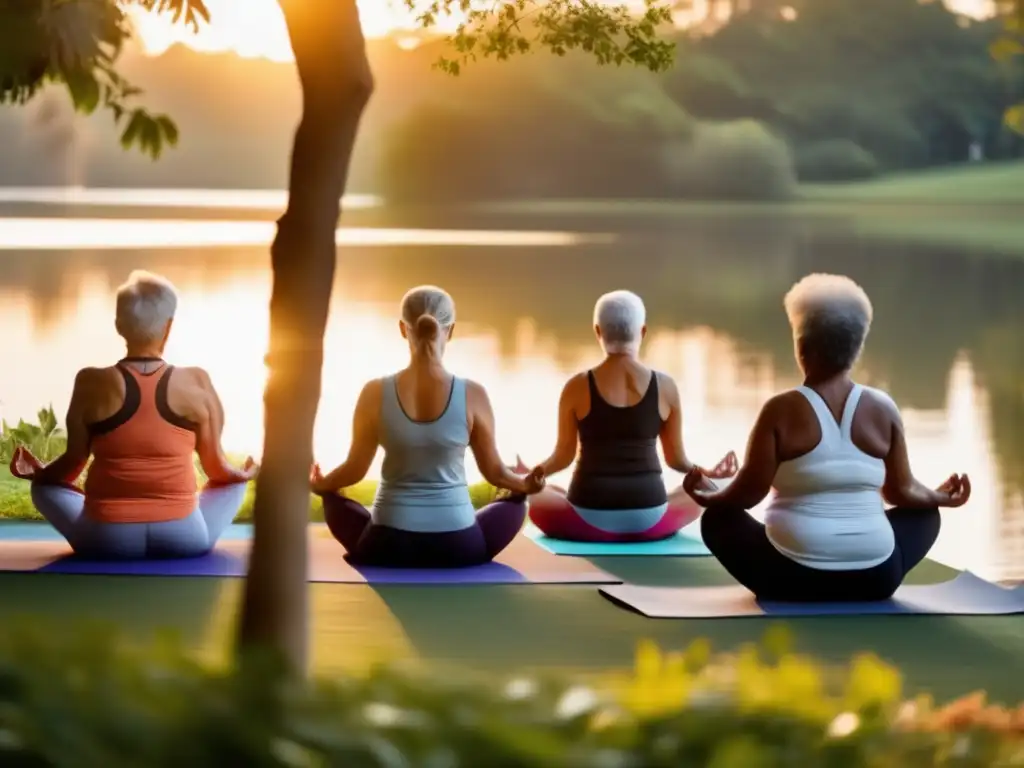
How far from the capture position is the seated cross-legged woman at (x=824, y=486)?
21.6 ft

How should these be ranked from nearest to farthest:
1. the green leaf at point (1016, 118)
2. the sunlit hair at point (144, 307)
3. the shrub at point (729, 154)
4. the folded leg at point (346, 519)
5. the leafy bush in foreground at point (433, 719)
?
the leafy bush in foreground at point (433, 719) < the green leaf at point (1016, 118) < the sunlit hair at point (144, 307) < the folded leg at point (346, 519) < the shrub at point (729, 154)

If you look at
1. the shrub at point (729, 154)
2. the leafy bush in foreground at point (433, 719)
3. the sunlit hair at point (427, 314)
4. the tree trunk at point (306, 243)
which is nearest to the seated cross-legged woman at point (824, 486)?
the sunlit hair at point (427, 314)

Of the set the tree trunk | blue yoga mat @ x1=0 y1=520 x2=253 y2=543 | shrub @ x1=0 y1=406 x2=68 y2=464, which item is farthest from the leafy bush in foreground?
shrub @ x1=0 y1=406 x2=68 y2=464

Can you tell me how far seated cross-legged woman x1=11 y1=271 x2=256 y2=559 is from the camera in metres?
7.39

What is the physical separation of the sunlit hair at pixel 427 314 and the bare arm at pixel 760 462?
139cm

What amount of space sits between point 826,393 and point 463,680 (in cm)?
416

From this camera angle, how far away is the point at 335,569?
749 cm

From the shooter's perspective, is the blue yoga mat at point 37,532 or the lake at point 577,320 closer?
the blue yoga mat at point 37,532

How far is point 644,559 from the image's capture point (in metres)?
8.16

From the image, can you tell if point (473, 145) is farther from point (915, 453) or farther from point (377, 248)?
point (915, 453)

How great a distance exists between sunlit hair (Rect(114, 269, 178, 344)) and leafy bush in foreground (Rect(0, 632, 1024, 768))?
4634 mm

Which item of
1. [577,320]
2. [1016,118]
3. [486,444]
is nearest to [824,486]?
[486,444]

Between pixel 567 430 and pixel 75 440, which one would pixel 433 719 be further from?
pixel 567 430

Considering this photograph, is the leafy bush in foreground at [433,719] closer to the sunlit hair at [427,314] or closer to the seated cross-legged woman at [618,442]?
the sunlit hair at [427,314]
